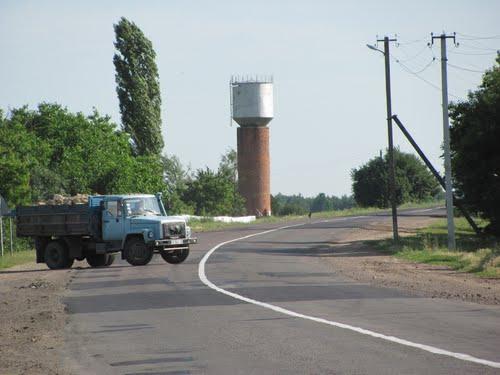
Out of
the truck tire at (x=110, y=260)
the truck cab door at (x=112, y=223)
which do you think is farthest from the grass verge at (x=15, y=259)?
the truck cab door at (x=112, y=223)

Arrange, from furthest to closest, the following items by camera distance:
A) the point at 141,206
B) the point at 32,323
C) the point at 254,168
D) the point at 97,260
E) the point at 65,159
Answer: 1. the point at 254,168
2. the point at 65,159
3. the point at 97,260
4. the point at 141,206
5. the point at 32,323

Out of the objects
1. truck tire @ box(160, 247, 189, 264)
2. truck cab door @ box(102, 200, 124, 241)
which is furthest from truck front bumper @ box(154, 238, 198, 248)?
truck cab door @ box(102, 200, 124, 241)

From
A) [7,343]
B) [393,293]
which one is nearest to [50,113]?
[393,293]

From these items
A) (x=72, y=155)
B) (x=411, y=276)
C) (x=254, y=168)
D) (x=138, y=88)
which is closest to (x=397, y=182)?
(x=254, y=168)

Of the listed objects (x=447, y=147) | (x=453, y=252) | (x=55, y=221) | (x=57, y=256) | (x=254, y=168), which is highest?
(x=254, y=168)

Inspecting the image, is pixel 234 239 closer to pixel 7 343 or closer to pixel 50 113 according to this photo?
pixel 50 113

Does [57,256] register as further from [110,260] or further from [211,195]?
[211,195]

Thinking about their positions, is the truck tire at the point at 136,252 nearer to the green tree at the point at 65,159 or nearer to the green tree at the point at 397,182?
the green tree at the point at 65,159

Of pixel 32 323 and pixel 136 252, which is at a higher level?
pixel 136 252

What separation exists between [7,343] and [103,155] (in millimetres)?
56660

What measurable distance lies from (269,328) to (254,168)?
102 meters

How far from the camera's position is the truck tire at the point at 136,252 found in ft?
108

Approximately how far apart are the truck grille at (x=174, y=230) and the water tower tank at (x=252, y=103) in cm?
8326

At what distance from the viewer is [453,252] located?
36188mm
